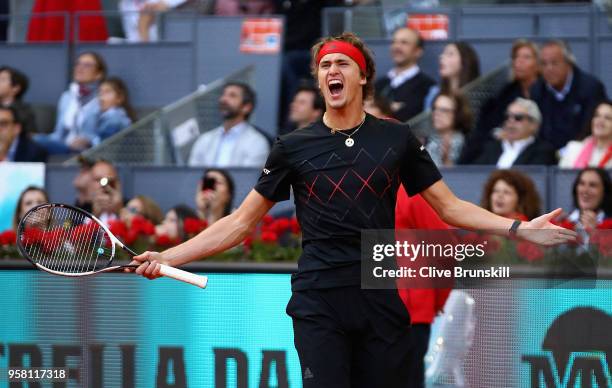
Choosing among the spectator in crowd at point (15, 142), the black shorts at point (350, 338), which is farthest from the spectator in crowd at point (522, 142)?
the black shorts at point (350, 338)

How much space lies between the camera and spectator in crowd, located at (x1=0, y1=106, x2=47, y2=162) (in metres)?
12.0

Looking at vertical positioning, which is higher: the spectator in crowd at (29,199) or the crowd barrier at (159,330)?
the spectator in crowd at (29,199)

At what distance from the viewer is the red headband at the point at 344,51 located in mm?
5469

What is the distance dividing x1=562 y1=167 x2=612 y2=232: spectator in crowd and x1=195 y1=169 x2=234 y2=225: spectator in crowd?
106 inches

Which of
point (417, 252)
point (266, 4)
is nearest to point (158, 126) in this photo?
point (266, 4)

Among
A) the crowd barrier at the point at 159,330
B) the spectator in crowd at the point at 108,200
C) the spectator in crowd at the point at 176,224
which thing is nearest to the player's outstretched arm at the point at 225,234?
the crowd barrier at the point at 159,330

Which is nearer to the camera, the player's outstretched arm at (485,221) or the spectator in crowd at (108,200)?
the player's outstretched arm at (485,221)

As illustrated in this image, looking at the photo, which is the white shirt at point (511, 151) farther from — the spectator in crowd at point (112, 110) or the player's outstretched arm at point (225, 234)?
the player's outstretched arm at point (225, 234)

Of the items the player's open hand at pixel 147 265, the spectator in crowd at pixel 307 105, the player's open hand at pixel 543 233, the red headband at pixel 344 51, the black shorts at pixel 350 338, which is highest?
the spectator in crowd at pixel 307 105

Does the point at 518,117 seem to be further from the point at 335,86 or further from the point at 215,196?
the point at 335,86

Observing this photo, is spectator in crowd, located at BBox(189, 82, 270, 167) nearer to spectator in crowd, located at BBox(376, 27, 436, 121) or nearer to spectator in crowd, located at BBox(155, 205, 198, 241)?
spectator in crowd, located at BBox(376, 27, 436, 121)

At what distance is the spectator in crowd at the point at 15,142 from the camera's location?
12023 mm

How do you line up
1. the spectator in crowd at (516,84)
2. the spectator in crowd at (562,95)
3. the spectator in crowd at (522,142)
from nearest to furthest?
1. the spectator in crowd at (522,142)
2. the spectator in crowd at (562,95)
3. the spectator in crowd at (516,84)

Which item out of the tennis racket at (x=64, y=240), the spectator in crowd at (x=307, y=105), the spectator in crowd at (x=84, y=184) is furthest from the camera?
the spectator in crowd at (x=307, y=105)
